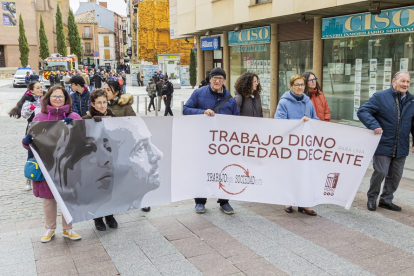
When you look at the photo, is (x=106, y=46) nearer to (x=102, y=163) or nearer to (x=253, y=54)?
A: (x=253, y=54)

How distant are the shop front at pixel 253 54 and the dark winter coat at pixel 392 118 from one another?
11.1 metres

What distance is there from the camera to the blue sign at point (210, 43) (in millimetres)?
20439

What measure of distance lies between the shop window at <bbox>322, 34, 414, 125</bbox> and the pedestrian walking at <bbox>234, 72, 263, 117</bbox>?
20.7 ft

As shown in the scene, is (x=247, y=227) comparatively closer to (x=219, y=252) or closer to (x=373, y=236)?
(x=219, y=252)

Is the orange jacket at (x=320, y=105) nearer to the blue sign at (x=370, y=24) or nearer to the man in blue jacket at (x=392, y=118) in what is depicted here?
the man in blue jacket at (x=392, y=118)

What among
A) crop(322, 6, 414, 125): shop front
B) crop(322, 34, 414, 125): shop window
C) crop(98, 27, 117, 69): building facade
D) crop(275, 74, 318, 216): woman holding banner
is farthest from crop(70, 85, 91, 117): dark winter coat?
crop(98, 27, 117, 69): building facade

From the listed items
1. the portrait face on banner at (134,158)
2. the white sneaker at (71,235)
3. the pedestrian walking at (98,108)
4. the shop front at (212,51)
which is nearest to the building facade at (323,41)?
the shop front at (212,51)

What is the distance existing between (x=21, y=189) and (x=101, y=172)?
3300mm

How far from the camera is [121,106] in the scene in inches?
233

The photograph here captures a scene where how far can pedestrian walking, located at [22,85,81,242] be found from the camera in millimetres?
4766

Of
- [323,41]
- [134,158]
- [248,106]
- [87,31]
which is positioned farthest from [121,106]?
[87,31]

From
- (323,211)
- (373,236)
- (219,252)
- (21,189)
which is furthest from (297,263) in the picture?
(21,189)

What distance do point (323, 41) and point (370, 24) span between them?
7.45ft

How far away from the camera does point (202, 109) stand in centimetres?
574
